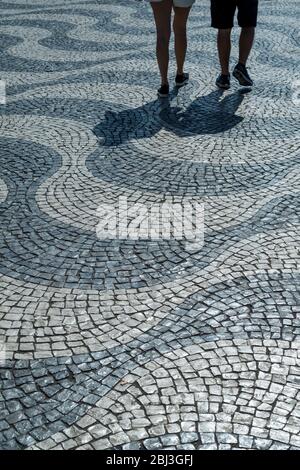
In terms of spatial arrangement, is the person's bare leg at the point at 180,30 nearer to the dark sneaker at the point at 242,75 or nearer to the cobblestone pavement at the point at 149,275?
the cobblestone pavement at the point at 149,275

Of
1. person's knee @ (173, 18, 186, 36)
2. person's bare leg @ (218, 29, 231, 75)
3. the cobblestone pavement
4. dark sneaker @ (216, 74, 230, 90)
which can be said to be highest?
person's knee @ (173, 18, 186, 36)

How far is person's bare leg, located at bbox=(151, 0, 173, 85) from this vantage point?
5.64 metres

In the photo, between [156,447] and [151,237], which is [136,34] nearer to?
[151,237]

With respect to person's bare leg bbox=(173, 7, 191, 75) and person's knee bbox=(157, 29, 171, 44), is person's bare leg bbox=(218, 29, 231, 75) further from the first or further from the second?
person's knee bbox=(157, 29, 171, 44)

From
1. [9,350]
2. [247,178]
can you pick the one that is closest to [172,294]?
[9,350]

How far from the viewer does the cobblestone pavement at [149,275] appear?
2.48 metres

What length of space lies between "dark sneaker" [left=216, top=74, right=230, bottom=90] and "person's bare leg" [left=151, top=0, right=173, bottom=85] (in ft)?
1.84

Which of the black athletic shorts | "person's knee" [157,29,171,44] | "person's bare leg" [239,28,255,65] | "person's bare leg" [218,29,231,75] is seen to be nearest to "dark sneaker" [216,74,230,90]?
"person's bare leg" [218,29,231,75]

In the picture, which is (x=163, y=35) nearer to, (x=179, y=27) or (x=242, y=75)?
(x=179, y=27)

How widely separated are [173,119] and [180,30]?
1.02 m

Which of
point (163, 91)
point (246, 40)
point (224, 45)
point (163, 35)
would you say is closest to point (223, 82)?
point (224, 45)

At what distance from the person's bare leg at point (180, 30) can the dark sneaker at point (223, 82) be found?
1.32 ft

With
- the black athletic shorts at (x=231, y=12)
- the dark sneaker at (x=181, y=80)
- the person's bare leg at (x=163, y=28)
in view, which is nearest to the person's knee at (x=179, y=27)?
the person's bare leg at (x=163, y=28)

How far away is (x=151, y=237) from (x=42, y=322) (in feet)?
3.19
